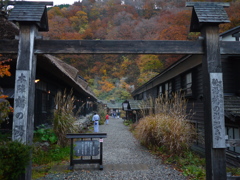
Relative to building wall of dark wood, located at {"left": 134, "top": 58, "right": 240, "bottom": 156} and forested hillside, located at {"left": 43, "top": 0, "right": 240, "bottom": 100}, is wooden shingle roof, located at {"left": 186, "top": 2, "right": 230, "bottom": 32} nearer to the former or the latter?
building wall of dark wood, located at {"left": 134, "top": 58, "right": 240, "bottom": 156}

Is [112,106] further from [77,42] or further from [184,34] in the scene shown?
[77,42]

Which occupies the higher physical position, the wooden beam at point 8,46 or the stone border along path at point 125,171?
the wooden beam at point 8,46

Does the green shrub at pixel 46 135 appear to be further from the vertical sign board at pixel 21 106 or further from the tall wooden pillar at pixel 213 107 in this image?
the tall wooden pillar at pixel 213 107

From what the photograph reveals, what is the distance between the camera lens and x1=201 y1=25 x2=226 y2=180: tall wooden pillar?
341 cm

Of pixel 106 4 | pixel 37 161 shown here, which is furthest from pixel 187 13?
pixel 106 4

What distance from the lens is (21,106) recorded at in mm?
3408

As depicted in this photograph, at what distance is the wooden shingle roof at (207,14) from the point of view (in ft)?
11.9

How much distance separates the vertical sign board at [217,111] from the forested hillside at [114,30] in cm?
2248

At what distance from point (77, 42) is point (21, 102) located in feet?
5.06

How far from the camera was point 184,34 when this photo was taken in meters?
20.1

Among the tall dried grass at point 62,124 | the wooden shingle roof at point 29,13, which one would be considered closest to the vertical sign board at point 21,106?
the wooden shingle roof at point 29,13

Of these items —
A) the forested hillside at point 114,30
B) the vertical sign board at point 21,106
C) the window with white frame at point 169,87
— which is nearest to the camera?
the vertical sign board at point 21,106

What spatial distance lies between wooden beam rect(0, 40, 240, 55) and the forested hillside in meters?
22.2

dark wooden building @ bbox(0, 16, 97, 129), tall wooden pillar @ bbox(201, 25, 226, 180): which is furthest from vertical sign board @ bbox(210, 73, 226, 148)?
dark wooden building @ bbox(0, 16, 97, 129)
